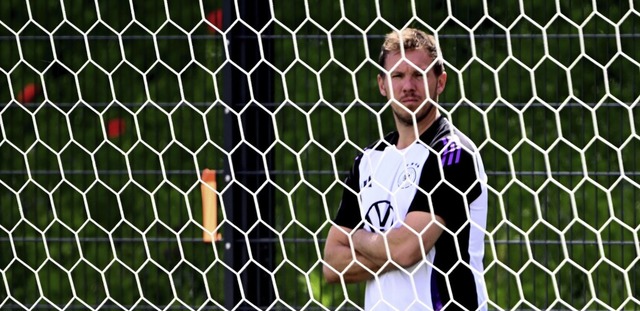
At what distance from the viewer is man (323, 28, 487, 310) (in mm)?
2092

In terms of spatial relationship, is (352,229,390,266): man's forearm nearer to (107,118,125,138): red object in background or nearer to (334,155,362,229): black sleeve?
(334,155,362,229): black sleeve

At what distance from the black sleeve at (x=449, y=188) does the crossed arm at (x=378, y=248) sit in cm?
2

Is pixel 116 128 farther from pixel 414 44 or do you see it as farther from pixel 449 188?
pixel 449 188

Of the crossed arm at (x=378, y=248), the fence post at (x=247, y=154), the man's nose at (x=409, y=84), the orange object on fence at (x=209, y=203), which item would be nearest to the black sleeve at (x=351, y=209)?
the crossed arm at (x=378, y=248)

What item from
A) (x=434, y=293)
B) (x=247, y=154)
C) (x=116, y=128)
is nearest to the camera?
(x=434, y=293)

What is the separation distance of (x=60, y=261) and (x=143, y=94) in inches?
20.9

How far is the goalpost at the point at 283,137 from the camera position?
123 inches

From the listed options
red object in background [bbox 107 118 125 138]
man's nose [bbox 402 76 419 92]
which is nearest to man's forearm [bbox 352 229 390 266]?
man's nose [bbox 402 76 419 92]

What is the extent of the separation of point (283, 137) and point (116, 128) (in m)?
0.54

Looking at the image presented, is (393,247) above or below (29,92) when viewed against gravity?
below

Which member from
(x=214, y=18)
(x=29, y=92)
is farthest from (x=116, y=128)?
(x=214, y=18)

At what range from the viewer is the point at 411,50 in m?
2.21

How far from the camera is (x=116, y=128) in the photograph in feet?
12.2

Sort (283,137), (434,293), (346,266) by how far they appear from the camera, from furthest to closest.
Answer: (283,137) → (346,266) → (434,293)
